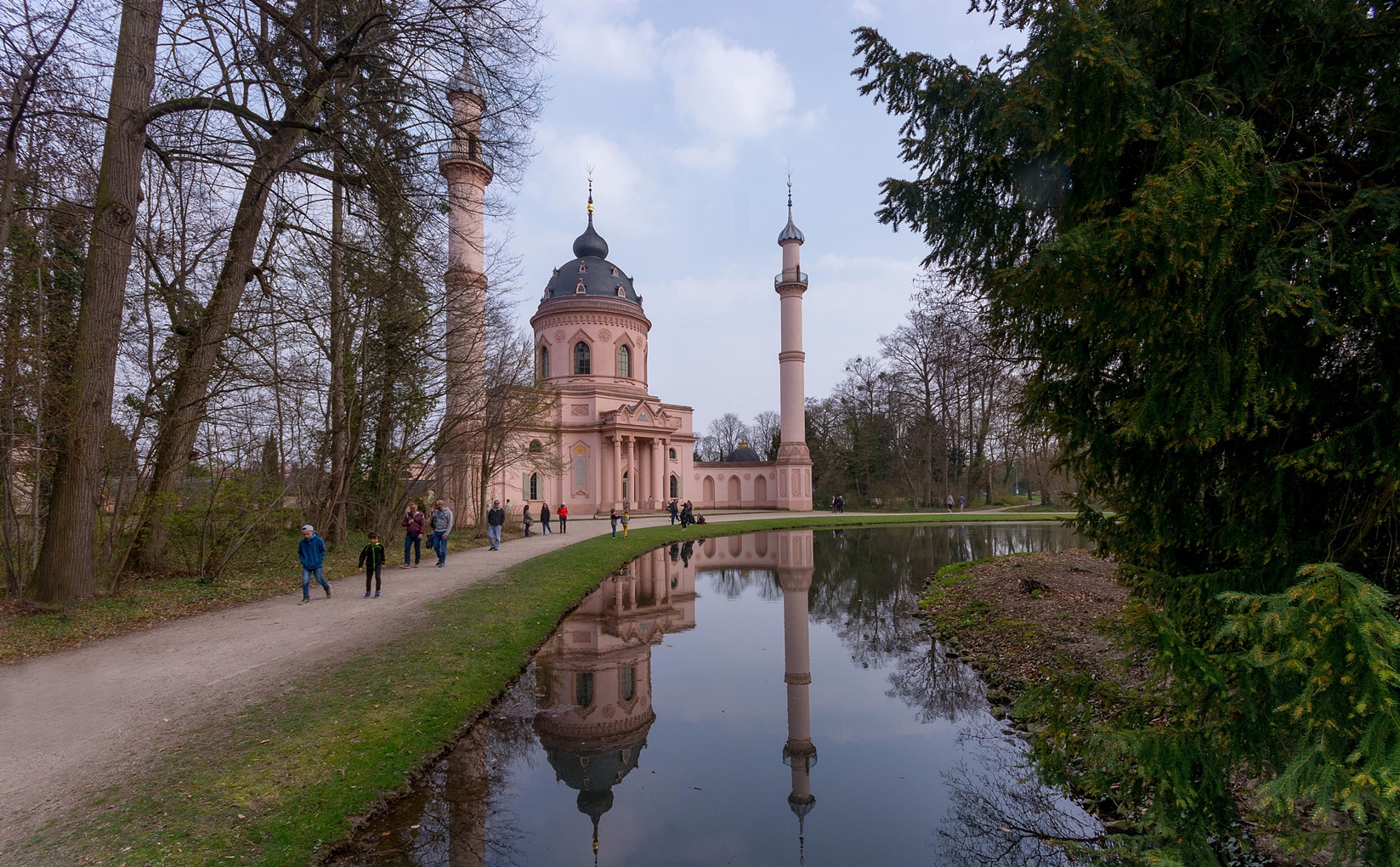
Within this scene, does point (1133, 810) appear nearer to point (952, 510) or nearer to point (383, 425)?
point (383, 425)

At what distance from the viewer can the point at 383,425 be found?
18297 millimetres

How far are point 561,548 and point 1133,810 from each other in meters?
15.9

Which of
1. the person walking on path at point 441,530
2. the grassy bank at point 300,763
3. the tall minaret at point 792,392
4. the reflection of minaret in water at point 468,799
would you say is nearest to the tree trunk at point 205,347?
the person walking on path at point 441,530

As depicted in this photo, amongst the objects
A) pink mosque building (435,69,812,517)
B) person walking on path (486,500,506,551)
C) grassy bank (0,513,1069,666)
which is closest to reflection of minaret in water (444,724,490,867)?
grassy bank (0,513,1069,666)

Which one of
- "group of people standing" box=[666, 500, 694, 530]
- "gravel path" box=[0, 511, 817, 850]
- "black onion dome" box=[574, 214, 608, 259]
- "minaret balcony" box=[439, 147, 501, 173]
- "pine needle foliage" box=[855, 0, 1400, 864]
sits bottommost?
"gravel path" box=[0, 511, 817, 850]

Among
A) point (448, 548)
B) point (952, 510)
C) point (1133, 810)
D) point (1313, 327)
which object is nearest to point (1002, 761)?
point (1133, 810)

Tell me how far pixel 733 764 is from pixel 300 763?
3.35 metres

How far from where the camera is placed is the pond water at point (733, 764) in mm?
4371

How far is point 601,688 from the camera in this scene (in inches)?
295

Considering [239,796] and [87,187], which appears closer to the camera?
[239,796]

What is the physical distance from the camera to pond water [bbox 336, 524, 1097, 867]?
14.3 feet

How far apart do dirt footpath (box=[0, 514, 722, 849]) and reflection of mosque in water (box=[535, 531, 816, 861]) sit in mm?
2470

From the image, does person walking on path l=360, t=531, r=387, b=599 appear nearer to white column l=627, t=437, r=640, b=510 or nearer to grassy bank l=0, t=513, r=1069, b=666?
grassy bank l=0, t=513, r=1069, b=666

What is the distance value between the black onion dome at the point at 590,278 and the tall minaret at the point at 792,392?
35.5 feet
